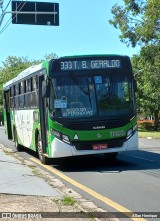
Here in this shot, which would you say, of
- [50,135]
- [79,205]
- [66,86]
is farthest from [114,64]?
[79,205]

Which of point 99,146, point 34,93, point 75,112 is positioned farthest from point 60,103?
point 34,93

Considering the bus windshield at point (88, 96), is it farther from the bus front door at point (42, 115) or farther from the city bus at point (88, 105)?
the bus front door at point (42, 115)

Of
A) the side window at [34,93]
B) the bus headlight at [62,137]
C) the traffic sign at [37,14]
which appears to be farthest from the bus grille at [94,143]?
the traffic sign at [37,14]

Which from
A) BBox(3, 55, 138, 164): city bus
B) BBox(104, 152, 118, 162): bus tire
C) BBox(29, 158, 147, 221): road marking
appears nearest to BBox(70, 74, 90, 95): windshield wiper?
BBox(3, 55, 138, 164): city bus

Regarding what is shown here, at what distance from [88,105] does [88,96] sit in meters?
0.26

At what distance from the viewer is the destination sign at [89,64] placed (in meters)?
14.1

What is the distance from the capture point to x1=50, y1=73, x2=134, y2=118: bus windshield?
13.9 m

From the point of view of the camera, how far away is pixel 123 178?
481 inches

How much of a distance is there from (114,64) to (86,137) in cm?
Result: 233

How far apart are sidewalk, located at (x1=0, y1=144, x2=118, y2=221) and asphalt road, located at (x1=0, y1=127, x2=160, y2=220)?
388 millimetres

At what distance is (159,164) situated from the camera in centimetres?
1517

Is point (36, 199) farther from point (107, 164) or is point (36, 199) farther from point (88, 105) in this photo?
point (107, 164)

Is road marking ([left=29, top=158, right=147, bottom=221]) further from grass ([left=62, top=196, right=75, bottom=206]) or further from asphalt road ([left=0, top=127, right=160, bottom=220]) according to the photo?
grass ([left=62, top=196, right=75, bottom=206])

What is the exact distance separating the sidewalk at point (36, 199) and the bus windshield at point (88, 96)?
2.28 metres
